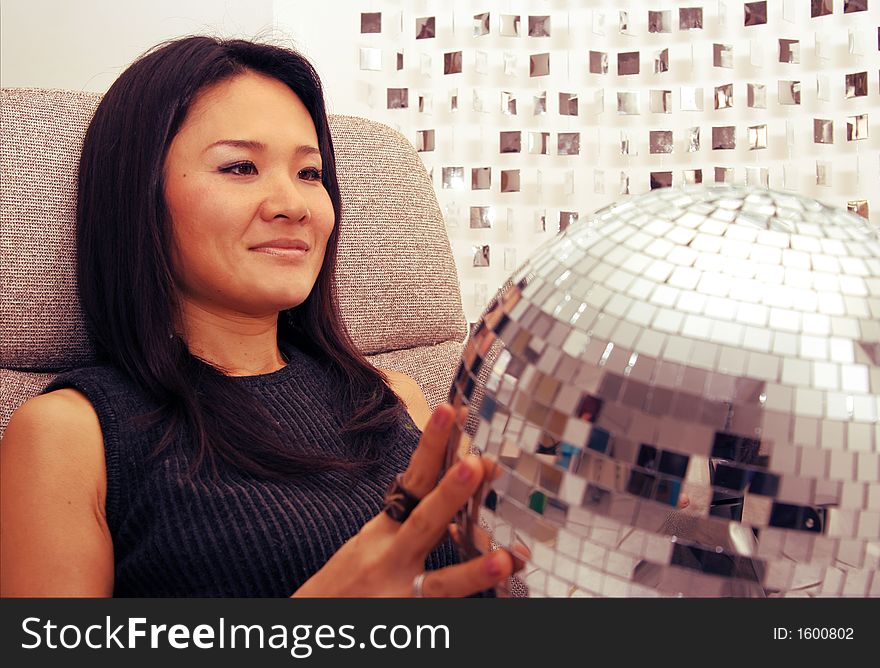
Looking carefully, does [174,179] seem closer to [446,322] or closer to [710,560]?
[446,322]

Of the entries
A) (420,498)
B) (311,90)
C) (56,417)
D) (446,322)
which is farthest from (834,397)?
(446,322)

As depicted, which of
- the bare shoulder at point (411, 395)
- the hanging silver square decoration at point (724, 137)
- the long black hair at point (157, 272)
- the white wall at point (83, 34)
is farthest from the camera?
the hanging silver square decoration at point (724, 137)

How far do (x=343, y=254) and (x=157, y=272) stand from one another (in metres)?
0.45

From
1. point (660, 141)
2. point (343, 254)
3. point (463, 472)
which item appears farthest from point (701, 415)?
point (660, 141)

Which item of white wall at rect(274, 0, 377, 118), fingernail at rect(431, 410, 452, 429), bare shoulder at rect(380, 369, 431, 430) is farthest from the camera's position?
white wall at rect(274, 0, 377, 118)

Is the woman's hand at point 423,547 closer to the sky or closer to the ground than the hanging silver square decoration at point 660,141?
closer to the ground

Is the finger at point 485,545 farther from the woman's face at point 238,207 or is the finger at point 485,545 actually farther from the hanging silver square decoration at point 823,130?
the hanging silver square decoration at point 823,130

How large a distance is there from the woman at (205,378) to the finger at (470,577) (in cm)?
30

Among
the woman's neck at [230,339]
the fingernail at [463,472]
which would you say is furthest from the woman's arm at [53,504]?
the fingernail at [463,472]

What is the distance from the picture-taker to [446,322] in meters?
1.77

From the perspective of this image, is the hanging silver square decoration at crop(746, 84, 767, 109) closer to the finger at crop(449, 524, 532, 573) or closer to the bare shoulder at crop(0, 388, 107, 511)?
the bare shoulder at crop(0, 388, 107, 511)

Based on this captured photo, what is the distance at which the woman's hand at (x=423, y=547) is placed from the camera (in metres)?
0.59


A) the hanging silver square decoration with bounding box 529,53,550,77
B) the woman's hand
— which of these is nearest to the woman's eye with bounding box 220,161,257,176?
the woman's hand

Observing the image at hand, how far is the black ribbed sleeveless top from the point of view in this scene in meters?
1.06
